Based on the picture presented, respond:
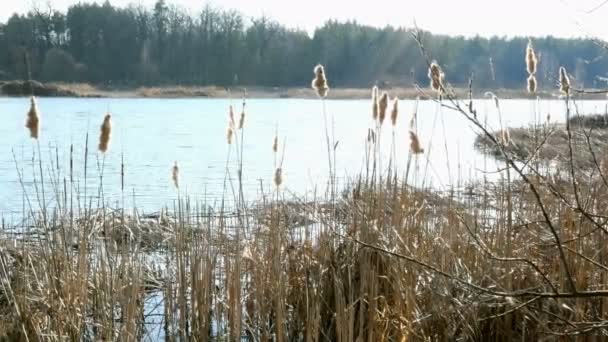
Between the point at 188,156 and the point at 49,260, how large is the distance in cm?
775

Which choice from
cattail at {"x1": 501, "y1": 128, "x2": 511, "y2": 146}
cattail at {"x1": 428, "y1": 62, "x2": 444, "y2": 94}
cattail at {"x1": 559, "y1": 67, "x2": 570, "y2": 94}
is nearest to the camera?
cattail at {"x1": 428, "y1": 62, "x2": 444, "y2": 94}

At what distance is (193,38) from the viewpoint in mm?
33688

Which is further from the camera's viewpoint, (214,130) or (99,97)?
(99,97)

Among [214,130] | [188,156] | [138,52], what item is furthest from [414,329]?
[138,52]

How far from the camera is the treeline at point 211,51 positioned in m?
27.7

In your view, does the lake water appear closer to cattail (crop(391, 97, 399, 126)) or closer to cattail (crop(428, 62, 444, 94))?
cattail (crop(391, 97, 399, 126))

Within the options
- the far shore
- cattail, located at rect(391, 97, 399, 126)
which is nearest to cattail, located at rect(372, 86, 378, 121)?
cattail, located at rect(391, 97, 399, 126)

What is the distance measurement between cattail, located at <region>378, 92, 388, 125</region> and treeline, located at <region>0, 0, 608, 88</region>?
22547 mm

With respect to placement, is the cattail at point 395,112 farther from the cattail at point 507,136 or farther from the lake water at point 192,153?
the lake water at point 192,153

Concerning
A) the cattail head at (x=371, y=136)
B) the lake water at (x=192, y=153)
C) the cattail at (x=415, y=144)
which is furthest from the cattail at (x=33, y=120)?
the cattail at (x=415, y=144)

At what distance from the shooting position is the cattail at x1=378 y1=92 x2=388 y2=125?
132 inches

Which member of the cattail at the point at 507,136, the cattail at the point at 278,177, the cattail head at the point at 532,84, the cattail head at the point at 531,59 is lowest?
the cattail at the point at 278,177

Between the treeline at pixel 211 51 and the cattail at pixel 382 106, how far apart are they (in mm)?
22547

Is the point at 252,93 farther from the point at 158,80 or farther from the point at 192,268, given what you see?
the point at 192,268
